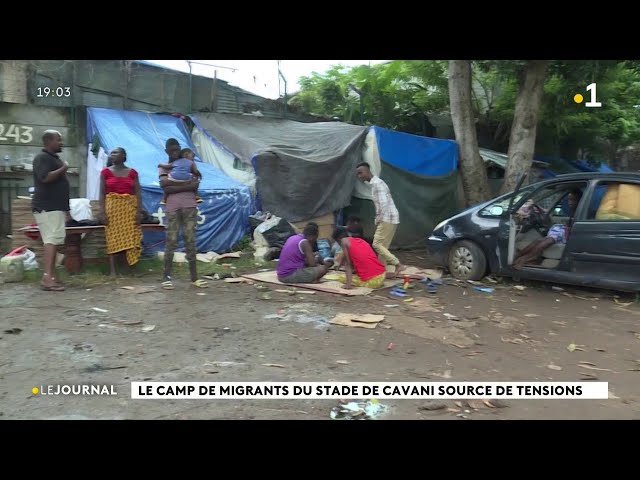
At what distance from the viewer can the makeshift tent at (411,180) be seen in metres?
10.1

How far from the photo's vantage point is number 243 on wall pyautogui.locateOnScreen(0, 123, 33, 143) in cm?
994

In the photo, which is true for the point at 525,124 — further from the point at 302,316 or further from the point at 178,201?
the point at 178,201

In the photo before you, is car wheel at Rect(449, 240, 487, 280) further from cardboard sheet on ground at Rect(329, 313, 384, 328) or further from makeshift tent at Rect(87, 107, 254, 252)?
makeshift tent at Rect(87, 107, 254, 252)

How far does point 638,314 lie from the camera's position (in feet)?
19.3

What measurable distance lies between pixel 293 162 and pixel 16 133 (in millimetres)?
5429

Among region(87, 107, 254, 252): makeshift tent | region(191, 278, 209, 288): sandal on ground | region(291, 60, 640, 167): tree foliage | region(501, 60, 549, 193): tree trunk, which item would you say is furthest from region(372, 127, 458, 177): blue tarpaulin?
region(191, 278, 209, 288): sandal on ground

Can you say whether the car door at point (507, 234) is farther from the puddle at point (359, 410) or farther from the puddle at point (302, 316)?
the puddle at point (359, 410)

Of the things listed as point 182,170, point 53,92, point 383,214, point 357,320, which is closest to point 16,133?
point 53,92

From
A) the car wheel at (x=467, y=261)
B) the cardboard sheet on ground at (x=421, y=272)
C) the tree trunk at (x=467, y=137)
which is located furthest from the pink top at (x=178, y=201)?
the tree trunk at (x=467, y=137)

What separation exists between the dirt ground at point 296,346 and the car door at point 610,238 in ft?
1.32

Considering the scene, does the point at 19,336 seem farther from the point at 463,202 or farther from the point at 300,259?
the point at 463,202

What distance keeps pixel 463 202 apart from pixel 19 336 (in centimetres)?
911

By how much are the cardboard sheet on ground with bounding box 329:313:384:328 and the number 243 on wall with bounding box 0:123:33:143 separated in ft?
26.0

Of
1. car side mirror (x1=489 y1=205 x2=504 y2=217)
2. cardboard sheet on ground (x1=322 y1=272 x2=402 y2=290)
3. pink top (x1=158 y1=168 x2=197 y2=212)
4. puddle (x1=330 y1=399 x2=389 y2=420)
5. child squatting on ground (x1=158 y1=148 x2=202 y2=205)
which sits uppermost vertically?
child squatting on ground (x1=158 y1=148 x2=202 y2=205)
